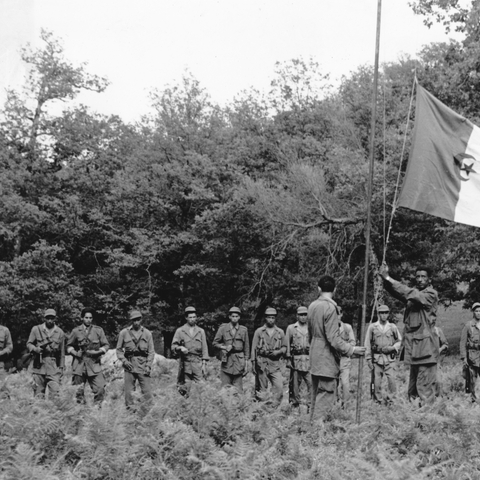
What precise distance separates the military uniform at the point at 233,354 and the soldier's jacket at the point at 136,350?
1413 millimetres

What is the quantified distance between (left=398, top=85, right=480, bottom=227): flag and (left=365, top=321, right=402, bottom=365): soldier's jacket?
17.9 ft

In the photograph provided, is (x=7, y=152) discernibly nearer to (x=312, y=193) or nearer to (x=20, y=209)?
(x=20, y=209)

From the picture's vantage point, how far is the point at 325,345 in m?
8.28

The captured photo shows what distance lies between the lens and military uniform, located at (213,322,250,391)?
529 inches

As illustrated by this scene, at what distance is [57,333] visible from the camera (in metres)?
13.2

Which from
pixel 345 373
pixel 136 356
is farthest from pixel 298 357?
pixel 136 356

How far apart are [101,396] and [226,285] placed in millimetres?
22257

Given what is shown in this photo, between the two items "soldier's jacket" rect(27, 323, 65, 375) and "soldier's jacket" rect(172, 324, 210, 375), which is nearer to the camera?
"soldier's jacket" rect(27, 323, 65, 375)

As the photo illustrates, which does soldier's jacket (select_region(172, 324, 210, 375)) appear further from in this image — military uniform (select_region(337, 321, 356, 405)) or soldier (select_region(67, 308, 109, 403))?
military uniform (select_region(337, 321, 356, 405))

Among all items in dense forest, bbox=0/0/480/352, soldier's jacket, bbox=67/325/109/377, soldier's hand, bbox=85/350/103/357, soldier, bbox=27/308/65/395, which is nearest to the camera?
soldier, bbox=27/308/65/395

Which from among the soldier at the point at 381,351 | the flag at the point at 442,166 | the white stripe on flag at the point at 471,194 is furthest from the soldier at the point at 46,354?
the white stripe on flag at the point at 471,194

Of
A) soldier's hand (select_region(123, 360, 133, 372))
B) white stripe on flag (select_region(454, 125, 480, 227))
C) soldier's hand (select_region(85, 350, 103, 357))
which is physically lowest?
soldier's hand (select_region(123, 360, 133, 372))

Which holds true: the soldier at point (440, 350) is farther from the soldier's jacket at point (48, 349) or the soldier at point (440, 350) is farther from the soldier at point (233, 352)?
the soldier's jacket at point (48, 349)

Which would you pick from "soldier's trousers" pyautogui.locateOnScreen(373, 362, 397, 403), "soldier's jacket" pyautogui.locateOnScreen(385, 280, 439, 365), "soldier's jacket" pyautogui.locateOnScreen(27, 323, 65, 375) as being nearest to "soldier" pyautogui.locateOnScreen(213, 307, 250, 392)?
"soldier's trousers" pyautogui.locateOnScreen(373, 362, 397, 403)
